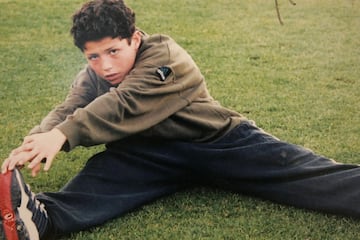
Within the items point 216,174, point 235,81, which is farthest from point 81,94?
point 235,81

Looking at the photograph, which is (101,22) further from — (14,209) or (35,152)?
(14,209)

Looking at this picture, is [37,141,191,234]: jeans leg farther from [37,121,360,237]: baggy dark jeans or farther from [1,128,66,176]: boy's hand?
[1,128,66,176]: boy's hand

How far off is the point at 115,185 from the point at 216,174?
488mm

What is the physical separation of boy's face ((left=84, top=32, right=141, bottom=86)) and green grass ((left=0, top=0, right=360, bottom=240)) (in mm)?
642

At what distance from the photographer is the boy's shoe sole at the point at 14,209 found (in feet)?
7.86

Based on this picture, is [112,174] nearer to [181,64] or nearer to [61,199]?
[61,199]

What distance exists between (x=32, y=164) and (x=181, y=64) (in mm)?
905

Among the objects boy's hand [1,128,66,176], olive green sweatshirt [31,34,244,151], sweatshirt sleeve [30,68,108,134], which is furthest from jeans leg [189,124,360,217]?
boy's hand [1,128,66,176]

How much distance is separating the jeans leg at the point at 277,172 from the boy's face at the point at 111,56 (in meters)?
0.50

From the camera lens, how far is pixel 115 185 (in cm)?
292

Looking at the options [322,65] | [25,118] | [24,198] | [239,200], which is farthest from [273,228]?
[322,65]

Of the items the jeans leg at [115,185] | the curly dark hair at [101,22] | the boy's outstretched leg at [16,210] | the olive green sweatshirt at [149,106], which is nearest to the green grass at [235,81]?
the jeans leg at [115,185]

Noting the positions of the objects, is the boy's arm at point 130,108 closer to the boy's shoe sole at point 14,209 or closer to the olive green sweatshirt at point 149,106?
the olive green sweatshirt at point 149,106

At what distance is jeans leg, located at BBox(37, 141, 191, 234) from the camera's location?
2.76 meters
